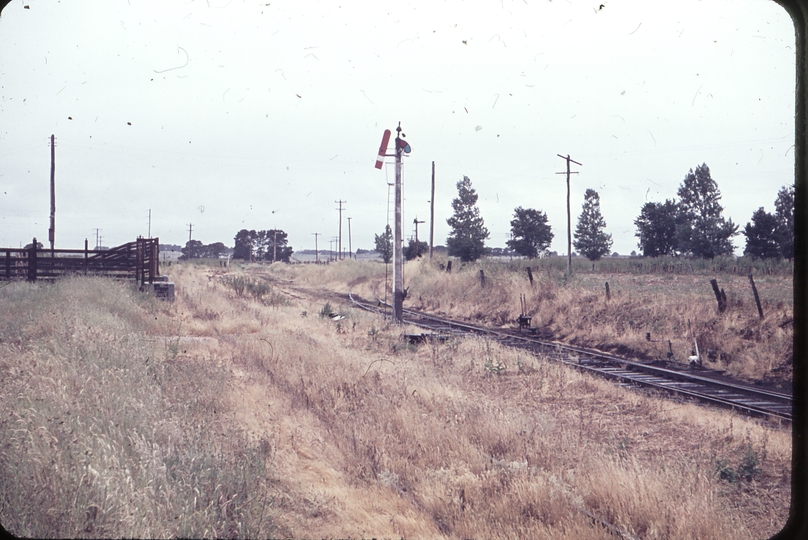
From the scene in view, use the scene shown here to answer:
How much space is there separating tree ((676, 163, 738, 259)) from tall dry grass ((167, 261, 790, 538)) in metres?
49.3

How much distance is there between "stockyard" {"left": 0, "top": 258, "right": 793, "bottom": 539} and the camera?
12.2ft

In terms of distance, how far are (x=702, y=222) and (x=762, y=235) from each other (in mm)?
5916

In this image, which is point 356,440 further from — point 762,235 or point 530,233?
point 530,233

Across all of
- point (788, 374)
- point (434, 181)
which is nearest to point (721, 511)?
point (788, 374)

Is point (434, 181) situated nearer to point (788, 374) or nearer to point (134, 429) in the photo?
point (788, 374)

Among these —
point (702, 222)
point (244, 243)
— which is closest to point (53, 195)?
point (702, 222)

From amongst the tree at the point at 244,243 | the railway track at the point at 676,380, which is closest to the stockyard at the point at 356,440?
the railway track at the point at 676,380

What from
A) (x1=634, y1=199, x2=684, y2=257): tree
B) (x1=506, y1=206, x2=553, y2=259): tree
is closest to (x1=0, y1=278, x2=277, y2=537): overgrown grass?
(x1=634, y1=199, x2=684, y2=257): tree

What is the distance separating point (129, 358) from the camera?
7.12 m

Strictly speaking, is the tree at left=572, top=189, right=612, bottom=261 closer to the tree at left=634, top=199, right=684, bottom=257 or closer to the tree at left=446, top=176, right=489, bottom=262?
the tree at left=634, top=199, right=684, bottom=257

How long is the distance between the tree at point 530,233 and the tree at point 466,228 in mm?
15521

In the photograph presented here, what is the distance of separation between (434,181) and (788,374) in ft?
103

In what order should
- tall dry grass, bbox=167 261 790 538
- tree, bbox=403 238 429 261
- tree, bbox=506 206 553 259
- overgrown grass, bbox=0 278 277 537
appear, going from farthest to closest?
tree, bbox=506 206 553 259 → tree, bbox=403 238 429 261 → tall dry grass, bbox=167 261 790 538 → overgrown grass, bbox=0 278 277 537

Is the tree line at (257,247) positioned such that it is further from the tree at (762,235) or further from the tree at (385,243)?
the tree at (762,235)
